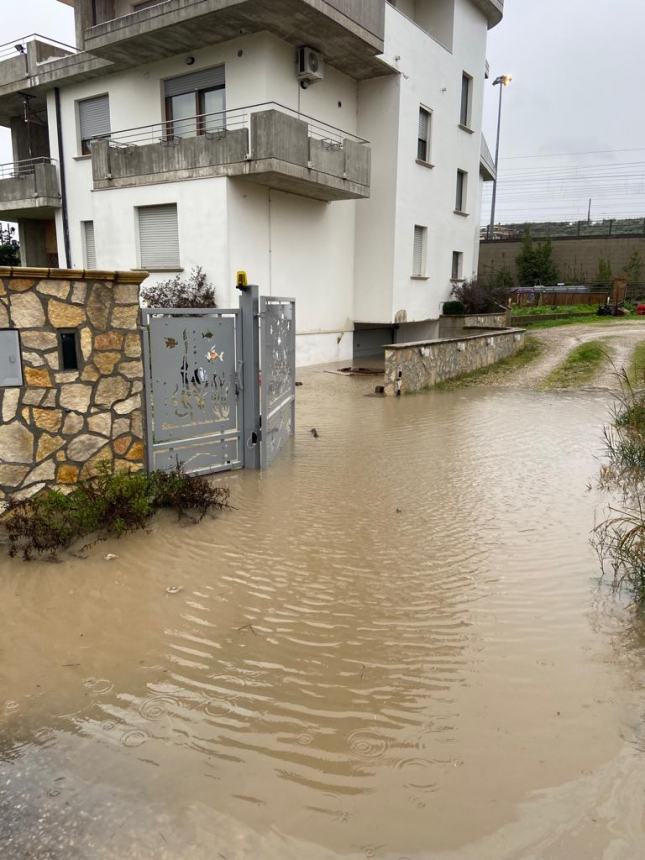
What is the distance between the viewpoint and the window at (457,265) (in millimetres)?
23719

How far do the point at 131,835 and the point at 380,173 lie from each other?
18399 mm

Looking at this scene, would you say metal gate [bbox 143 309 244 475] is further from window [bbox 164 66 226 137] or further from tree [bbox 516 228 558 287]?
tree [bbox 516 228 558 287]

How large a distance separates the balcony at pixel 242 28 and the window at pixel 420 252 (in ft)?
16.7

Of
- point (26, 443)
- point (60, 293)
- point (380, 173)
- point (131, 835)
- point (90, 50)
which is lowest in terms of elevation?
point (131, 835)

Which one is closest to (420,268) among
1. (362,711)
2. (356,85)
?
(356,85)

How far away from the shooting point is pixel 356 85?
18266 millimetres

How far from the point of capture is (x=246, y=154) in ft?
45.8

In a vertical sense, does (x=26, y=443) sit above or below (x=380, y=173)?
below

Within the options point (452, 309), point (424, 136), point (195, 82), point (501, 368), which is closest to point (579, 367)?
point (501, 368)

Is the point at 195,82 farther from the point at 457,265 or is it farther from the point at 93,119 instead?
the point at 457,265

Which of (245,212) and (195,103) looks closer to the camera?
(245,212)

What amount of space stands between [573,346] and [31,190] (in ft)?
56.0

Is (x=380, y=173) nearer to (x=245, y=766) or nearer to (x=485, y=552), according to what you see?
(x=485, y=552)

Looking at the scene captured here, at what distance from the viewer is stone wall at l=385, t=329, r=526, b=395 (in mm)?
13805
